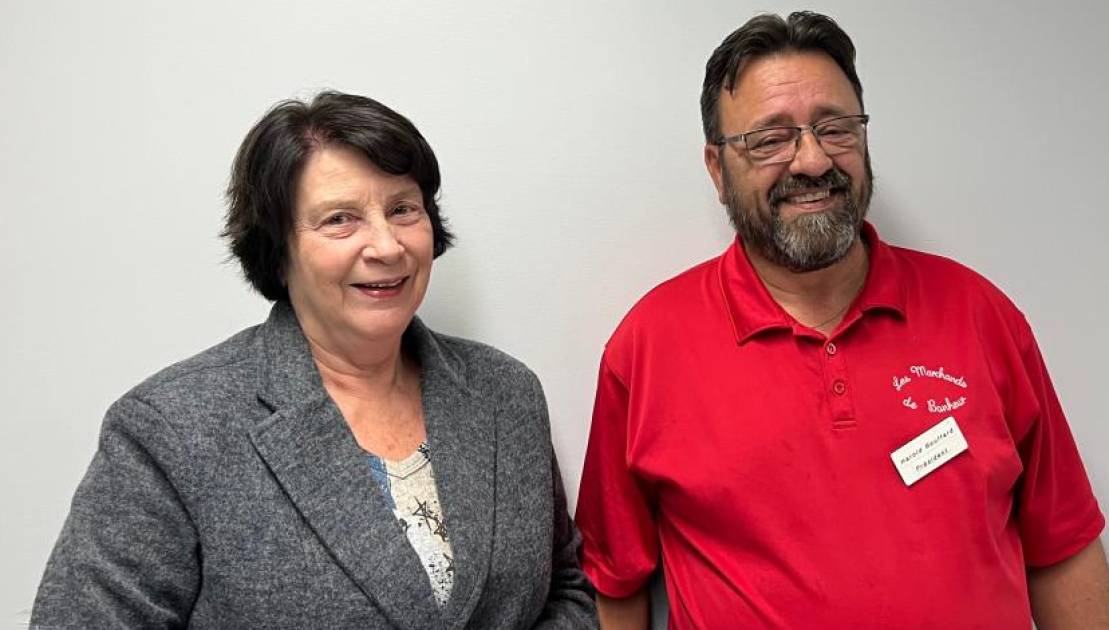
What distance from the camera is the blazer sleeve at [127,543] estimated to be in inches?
49.4

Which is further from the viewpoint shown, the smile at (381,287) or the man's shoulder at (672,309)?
the man's shoulder at (672,309)

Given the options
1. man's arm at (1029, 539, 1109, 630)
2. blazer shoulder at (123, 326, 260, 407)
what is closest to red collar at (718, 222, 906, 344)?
man's arm at (1029, 539, 1109, 630)

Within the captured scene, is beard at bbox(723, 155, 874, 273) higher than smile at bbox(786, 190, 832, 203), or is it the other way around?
smile at bbox(786, 190, 832, 203)

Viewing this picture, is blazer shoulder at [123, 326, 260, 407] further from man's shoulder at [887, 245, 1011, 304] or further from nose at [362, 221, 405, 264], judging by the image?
man's shoulder at [887, 245, 1011, 304]

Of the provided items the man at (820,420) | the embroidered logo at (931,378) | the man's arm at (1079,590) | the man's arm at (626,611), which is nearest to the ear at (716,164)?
the man at (820,420)

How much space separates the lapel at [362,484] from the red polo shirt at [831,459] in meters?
0.34

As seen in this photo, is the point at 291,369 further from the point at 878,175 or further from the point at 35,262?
the point at 878,175

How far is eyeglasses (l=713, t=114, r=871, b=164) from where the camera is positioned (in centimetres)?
158

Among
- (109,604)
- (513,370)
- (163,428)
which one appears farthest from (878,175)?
(109,604)

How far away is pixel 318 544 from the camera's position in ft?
4.38

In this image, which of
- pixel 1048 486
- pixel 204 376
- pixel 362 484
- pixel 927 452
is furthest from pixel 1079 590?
pixel 204 376

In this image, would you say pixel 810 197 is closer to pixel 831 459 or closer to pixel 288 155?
pixel 831 459

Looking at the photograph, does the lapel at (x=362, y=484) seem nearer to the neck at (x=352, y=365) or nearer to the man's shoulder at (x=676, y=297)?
the neck at (x=352, y=365)

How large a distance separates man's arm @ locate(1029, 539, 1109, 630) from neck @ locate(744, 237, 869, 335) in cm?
66
